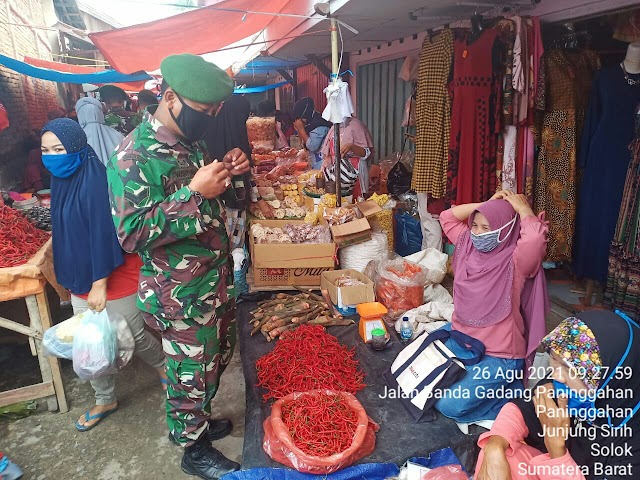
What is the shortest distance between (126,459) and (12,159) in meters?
6.60

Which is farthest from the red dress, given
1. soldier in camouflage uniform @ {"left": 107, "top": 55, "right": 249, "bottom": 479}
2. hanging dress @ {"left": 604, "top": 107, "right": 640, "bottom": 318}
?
soldier in camouflage uniform @ {"left": 107, "top": 55, "right": 249, "bottom": 479}

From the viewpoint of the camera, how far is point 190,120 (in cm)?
219

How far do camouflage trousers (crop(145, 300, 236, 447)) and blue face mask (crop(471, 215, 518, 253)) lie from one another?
1568 millimetres

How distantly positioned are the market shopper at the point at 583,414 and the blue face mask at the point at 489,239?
0.81 m

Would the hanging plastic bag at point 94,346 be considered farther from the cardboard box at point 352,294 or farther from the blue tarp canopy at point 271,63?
the blue tarp canopy at point 271,63

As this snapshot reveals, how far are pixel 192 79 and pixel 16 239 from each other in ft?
7.18

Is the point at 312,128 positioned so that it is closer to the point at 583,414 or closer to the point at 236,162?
the point at 236,162

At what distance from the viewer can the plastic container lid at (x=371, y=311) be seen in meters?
3.52

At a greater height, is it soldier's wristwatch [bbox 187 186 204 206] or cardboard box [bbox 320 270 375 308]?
soldier's wristwatch [bbox 187 186 204 206]

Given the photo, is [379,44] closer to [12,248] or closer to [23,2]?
[12,248]

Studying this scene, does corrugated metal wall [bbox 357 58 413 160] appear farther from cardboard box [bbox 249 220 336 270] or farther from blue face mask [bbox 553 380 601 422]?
blue face mask [bbox 553 380 601 422]

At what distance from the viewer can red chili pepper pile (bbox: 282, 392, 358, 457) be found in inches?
92.7

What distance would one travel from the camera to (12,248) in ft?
10.5

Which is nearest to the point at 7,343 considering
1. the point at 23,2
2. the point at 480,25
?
the point at 480,25
